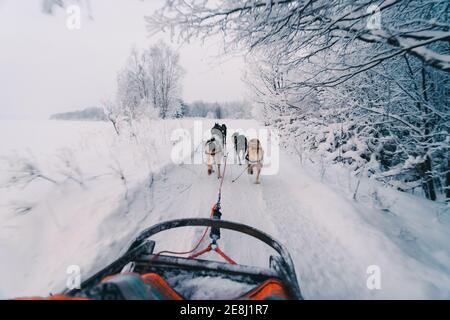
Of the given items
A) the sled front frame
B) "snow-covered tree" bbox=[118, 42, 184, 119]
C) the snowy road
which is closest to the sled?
the sled front frame

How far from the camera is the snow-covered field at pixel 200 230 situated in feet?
8.74

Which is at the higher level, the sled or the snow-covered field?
the sled

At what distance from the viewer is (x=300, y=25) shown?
9.69 feet

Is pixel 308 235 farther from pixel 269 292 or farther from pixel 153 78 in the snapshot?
pixel 153 78

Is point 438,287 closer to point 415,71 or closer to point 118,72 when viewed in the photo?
point 415,71

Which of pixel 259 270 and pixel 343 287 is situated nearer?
pixel 259 270

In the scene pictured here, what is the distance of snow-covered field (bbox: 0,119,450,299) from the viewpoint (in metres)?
2.66

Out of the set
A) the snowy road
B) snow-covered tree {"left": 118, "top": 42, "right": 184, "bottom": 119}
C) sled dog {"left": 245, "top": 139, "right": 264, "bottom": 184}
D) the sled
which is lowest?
the snowy road

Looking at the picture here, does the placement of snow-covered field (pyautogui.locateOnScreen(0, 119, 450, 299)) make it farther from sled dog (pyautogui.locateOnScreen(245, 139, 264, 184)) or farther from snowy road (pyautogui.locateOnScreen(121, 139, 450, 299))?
sled dog (pyautogui.locateOnScreen(245, 139, 264, 184))

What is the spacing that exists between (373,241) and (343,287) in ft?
3.61

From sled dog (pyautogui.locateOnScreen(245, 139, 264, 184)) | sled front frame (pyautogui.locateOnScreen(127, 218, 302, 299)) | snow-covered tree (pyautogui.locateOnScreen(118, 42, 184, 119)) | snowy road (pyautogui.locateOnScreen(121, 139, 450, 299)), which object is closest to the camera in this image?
sled front frame (pyautogui.locateOnScreen(127, 218, 302, 299))

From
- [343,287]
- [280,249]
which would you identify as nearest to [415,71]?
[343,287]

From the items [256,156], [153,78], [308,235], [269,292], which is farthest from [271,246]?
[153,78]

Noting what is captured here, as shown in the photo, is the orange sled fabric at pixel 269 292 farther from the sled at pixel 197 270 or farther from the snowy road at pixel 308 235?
the snowy road at pixel 308 235
